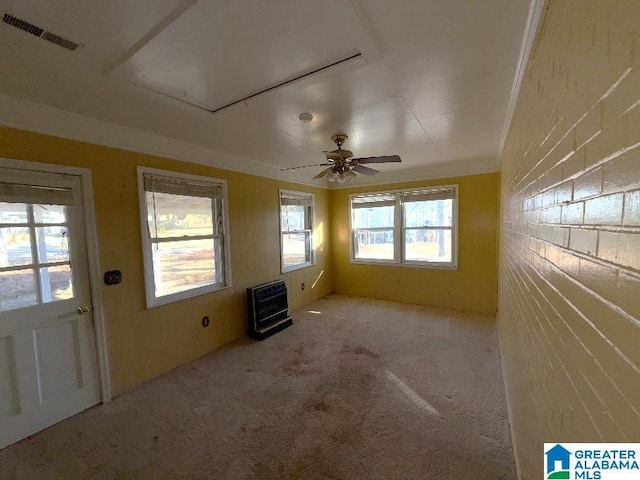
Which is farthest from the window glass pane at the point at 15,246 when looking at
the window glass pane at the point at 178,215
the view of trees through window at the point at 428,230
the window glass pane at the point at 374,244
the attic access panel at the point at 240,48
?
the view of trees through window at the point at 428,230

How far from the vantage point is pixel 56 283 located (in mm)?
2143

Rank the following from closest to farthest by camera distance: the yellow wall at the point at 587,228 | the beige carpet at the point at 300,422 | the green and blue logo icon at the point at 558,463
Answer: the yellow wall at the point at 587,228
the green and blue logo icon at the point at 558,463
the beige carpet at the point at 300,422

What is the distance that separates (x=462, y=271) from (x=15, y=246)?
513 cm

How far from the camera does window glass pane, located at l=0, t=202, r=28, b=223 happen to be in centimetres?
189

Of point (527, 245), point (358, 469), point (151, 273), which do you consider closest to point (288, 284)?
point (151, 273)

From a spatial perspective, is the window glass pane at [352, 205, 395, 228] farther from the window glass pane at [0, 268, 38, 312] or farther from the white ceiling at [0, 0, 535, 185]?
the window glass pane at [0, 268, 38, 312]

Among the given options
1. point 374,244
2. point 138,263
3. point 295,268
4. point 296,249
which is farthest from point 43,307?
point 374,244

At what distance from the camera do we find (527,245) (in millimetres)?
1430

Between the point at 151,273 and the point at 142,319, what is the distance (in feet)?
1.46

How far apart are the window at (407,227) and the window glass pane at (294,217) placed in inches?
39.6

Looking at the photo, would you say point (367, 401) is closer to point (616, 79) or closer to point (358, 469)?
point (358, 469)

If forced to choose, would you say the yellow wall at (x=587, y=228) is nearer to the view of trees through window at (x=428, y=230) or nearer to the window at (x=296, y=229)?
the view of trees through window at (x=428, y=230)

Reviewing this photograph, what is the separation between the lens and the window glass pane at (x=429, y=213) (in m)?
4.50

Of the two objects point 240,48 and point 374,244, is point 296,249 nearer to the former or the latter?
point 374,244
